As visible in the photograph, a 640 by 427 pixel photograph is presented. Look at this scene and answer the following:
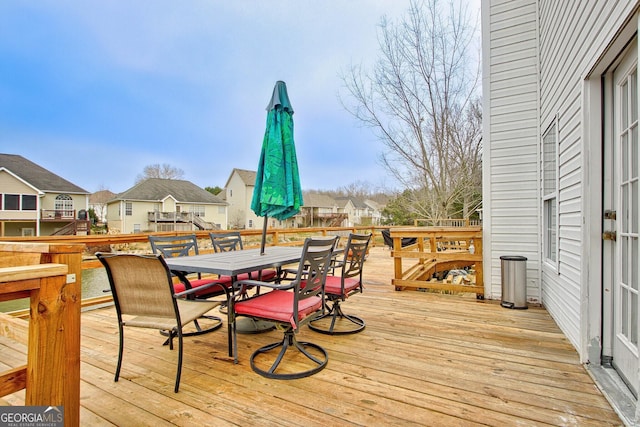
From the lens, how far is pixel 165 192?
23938mm

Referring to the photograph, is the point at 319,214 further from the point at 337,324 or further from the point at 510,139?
the point at 337,324

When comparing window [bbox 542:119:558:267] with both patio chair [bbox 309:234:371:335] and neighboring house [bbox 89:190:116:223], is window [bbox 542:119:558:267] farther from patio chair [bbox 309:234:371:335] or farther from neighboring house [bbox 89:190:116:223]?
neighboring house [bbox 89:190:116:223]

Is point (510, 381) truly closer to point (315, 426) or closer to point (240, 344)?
point (315, 426)

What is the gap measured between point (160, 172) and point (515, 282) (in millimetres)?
35056

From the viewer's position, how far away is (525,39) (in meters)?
4.10

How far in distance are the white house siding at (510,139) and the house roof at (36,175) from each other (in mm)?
22597

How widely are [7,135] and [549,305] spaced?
36689mm

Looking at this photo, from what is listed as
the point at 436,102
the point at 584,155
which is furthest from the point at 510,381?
the point at 436,102

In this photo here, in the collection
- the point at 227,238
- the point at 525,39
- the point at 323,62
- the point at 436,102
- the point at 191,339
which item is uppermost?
the point at 323,62

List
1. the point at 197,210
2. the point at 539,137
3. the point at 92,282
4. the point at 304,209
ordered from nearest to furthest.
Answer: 1. the point at 539,137
2. the point at 92,282
3. the point at 197,210
4. the point at 304,209

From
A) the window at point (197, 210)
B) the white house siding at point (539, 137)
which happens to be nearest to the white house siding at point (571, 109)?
the white house siding at point (539, 137)

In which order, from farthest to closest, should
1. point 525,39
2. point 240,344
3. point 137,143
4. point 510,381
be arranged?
1. point 137,143
2. point 525,39
3. point 240,344
4. point 510,381

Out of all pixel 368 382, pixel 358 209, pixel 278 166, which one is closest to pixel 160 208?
pixel 278 166

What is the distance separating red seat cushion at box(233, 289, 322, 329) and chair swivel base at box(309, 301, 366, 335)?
2.14 ft
